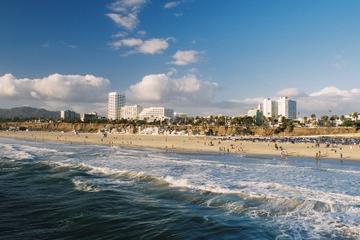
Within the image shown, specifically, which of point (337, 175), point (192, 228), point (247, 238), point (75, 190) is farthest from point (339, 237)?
point (337, 175)

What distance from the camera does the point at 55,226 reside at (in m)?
12.7

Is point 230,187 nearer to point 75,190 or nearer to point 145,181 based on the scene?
point 145,181

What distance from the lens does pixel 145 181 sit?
24.6 metres

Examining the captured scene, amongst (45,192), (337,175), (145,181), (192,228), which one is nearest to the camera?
(192,228)

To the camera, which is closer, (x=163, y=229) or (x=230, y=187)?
(x=163, y=229)

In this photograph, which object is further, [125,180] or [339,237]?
[125,180]

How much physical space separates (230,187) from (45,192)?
32.6 feet

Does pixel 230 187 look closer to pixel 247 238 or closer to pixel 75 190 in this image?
pixel 75 190

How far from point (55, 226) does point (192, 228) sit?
446 centimetres

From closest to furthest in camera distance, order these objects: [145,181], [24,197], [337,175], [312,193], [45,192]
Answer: [24,197], [45,192], [312,193], [145,181], [337,175]

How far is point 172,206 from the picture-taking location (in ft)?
55.9

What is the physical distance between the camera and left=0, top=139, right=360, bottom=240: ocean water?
12.7m

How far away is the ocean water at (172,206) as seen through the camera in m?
12.7

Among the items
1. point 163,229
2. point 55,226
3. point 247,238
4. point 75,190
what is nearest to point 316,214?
point 247,238
